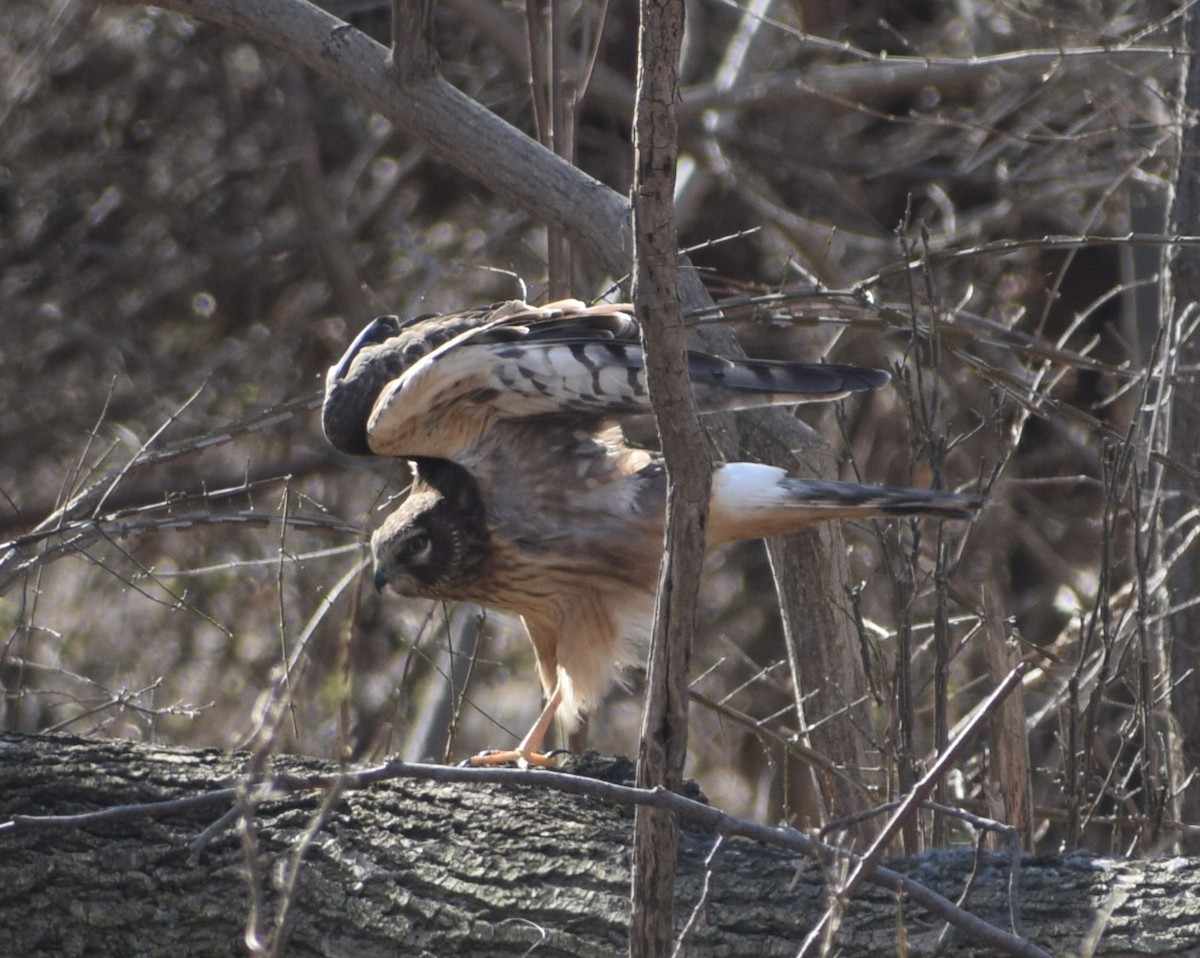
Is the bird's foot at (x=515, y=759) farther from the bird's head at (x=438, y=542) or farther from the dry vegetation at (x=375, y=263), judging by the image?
the dry vegetation at (x=375, y=263)

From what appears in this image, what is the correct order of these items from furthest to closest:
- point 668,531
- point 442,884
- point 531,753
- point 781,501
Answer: point 531,753 → point 781,501 → point 442,884 → point 668,531

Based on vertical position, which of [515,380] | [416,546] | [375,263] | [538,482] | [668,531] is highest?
[375,263]

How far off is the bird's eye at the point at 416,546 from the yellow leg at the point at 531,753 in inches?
22.2

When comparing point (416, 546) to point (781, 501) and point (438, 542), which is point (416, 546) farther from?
point (781, 501)

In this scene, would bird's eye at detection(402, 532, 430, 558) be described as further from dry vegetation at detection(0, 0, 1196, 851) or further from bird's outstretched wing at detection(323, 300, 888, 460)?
dry vegetation at detection(0, 0, 1196, 851)

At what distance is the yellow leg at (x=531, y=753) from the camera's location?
408cm

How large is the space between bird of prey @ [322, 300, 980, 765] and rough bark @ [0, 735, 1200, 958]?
1.19m

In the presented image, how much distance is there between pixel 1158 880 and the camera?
8.64 ft

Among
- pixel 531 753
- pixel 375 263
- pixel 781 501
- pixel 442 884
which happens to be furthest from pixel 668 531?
pixel 375 263

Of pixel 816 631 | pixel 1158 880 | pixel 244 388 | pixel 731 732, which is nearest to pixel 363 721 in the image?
pixel 244 388

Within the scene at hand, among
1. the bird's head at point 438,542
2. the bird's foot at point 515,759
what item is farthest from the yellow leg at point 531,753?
the bird's head at point 438,542

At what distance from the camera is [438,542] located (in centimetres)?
434

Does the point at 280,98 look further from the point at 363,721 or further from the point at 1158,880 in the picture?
the point at 1158,880

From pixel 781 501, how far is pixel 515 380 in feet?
2.35
